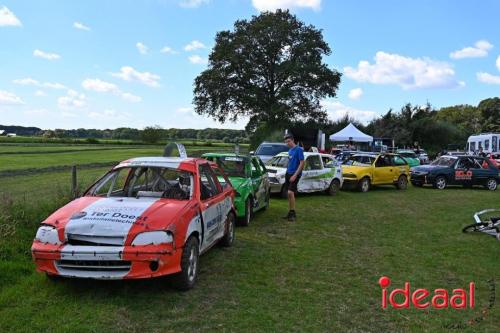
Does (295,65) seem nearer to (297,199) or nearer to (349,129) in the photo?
(349,129)

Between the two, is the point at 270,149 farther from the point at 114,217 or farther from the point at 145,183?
the point at 114,217

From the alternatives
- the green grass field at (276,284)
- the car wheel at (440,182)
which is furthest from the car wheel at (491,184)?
the green grass field at (276,284)

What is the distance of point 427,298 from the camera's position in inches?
220

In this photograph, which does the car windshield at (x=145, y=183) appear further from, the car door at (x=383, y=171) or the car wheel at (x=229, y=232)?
the car door at (x=383, y=171)

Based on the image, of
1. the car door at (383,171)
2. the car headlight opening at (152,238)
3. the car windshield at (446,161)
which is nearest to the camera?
the car headlight opening at (152,238)

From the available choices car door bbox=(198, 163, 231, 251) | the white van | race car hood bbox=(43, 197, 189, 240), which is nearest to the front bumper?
race car hood bbox=(43, 197, 189, 240)

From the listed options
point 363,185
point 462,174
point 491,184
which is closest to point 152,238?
point 363,185

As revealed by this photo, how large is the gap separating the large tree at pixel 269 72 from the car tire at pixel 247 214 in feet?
131

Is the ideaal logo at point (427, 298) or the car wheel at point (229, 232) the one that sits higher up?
the car wheel at point (229, 232)

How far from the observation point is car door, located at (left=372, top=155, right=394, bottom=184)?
19.4 m

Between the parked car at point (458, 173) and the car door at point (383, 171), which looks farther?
the parked car at point (458, 173)

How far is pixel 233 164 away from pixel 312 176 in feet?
18.5

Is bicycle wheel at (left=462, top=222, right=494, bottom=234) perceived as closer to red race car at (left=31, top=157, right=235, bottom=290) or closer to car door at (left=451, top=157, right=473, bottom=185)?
red race car at (left=31, top=157, right=235, bottom=290)

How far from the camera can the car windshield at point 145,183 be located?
6.34m
